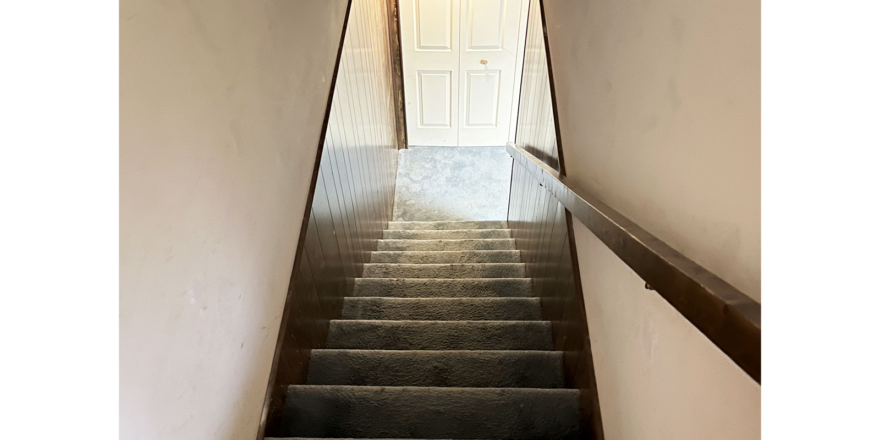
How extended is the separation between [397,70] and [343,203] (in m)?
2.67

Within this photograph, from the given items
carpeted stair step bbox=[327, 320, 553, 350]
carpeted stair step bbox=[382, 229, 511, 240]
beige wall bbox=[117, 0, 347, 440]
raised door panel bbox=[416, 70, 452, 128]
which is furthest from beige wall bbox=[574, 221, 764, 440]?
raised door panel bbox=[416, 70, 452, 128]

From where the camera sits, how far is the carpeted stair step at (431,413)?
56.1 inches

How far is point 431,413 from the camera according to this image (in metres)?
1.46

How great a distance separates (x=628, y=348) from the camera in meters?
1.10

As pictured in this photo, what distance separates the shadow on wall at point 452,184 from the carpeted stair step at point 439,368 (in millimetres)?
2964

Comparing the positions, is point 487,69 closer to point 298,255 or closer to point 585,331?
point 298,255

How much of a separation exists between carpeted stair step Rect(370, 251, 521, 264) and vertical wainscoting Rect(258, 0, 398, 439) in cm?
12

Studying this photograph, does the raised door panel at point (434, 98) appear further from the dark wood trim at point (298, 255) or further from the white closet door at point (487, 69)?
the dark wood trim at point (298, 255)

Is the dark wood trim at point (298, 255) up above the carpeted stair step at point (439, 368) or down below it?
above

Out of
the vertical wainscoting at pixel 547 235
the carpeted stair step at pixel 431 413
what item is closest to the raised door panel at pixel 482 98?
the vertical wainscoting at pixel 547 235

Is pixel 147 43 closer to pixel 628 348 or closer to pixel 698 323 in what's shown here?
pixel 698 323

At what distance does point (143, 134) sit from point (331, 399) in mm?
1051
